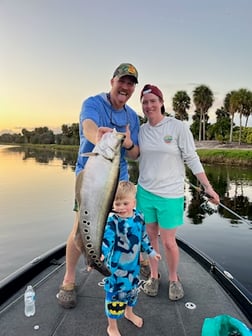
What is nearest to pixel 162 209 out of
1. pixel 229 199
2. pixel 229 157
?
pixel 229 199

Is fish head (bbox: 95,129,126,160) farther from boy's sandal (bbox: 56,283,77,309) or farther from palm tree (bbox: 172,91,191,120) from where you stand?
palm tree (bbox: 172,91,191,120)

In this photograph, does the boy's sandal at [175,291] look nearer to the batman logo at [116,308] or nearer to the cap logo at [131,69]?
the batman logo at [116,308]

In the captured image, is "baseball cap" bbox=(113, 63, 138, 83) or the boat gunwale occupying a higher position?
"baseball cap" bbox=(113, 63, 138, 83)

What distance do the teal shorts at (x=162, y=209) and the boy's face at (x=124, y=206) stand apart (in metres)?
Answer: 0.59

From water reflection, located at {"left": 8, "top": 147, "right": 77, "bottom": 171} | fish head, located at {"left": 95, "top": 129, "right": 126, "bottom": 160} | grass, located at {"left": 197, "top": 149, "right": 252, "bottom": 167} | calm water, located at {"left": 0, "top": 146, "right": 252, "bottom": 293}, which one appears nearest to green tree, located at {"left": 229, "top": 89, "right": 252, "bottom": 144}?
grass, located at {"left": 197, "top": 149, "right": 252, "bottom": 167}

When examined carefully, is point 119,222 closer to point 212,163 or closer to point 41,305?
point 41,305

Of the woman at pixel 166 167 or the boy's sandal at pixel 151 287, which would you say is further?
the boy's sandal at pixel 151 287

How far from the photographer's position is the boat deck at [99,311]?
8.96ft

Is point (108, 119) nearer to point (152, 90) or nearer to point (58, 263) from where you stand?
point (152, 90)

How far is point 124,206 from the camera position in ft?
A: 8.89

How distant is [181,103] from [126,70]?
72.1 metres

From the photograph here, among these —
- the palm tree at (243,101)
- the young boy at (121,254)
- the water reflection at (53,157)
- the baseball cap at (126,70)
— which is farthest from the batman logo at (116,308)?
the palm tree at (243,101)

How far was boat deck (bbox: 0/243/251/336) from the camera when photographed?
2.73 meters

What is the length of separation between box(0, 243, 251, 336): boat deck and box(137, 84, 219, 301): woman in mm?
235
